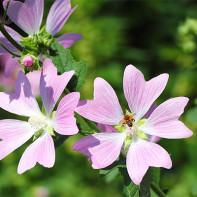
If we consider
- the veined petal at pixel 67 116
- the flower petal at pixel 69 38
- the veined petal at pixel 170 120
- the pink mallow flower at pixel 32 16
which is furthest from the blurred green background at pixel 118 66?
the veined petal at pixel 67 116

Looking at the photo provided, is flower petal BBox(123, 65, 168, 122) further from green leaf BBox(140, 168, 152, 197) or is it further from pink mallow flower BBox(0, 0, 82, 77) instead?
pink mallow flower BBox(0, 0, 82, 77)

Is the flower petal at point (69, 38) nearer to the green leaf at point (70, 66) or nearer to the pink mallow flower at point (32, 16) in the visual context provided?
the pink mallow flower at point (32, 16)

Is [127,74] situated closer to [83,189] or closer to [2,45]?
[2,45]

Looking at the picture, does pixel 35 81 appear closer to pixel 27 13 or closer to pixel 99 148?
pixel 27 13

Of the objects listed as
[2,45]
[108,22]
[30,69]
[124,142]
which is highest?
[2,45]

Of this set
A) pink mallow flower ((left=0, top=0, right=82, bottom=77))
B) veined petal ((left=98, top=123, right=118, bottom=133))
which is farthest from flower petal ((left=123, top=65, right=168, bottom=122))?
pink mallow flower ((left=0, top=0, right=82, bottom=77))

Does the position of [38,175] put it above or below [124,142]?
below

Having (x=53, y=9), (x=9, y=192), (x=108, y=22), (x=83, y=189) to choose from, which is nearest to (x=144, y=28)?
(x=108, y=22)

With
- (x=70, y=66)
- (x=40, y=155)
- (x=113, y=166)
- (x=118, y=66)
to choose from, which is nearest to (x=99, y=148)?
(x=113, y=166)
